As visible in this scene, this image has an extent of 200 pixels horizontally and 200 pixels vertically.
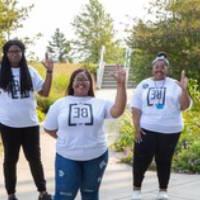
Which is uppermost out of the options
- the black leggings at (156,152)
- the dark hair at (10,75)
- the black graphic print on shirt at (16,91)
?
the dark hair at (10,75)

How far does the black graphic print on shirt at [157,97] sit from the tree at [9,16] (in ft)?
16.7

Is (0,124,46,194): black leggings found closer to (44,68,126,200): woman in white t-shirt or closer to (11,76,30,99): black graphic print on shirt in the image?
(11,76,30,99): black graphic print on shirt

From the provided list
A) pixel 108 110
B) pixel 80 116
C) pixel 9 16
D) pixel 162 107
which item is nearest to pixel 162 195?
pixel 162 107

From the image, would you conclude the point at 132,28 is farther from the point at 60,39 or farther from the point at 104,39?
the point at 60,39

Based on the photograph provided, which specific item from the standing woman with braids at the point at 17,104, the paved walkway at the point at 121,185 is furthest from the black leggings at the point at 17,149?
the paved walkway at the point at 121,185

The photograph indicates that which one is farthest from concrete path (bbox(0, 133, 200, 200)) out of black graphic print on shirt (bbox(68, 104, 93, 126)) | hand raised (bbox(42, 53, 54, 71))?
black graphic print on shirt (bbox(68, 104, 93, 126))

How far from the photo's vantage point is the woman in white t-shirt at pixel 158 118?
545cm

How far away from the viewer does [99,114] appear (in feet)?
13.6

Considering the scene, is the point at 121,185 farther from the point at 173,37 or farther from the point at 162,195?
the point at 173,37

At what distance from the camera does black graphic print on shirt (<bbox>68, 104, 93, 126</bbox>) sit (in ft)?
13.4

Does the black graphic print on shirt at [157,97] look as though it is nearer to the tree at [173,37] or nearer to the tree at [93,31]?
the tree at [173,37]

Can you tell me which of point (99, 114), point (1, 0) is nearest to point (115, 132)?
point (1, 0)

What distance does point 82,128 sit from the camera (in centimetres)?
409

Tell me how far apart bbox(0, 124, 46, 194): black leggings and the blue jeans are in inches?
43.0
